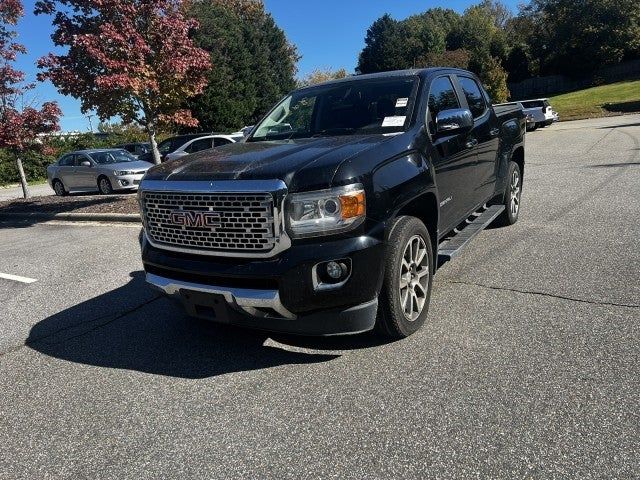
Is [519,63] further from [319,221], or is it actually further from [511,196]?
[319,221]

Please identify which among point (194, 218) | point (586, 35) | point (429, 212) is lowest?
point (429, 212)

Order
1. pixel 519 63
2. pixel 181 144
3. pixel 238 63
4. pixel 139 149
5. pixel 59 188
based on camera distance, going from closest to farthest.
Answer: pixel 181 144 → pixel 59 188 → pixel 139 149 → pixel 238 63 → pixel 519 63

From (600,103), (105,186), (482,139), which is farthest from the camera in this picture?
(600,103)

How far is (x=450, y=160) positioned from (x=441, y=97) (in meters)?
0.66

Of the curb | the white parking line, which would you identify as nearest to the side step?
the white parking line

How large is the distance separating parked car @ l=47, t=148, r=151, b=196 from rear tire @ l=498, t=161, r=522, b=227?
441 inches

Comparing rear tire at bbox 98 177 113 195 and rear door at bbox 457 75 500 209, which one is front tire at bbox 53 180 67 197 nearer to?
rear tire at bbox 98 177 113 195

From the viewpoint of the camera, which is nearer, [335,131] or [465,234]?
[335,131]

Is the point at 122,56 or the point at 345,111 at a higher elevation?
the point at 122,56

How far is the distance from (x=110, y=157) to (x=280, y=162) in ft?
49.5

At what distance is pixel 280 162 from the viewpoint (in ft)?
11.1

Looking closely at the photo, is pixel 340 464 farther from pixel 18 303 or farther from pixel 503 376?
pixel 18 303

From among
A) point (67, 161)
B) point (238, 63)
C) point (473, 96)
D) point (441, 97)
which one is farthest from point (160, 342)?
point (238, 63)

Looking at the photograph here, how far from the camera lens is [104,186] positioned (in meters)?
16.1
